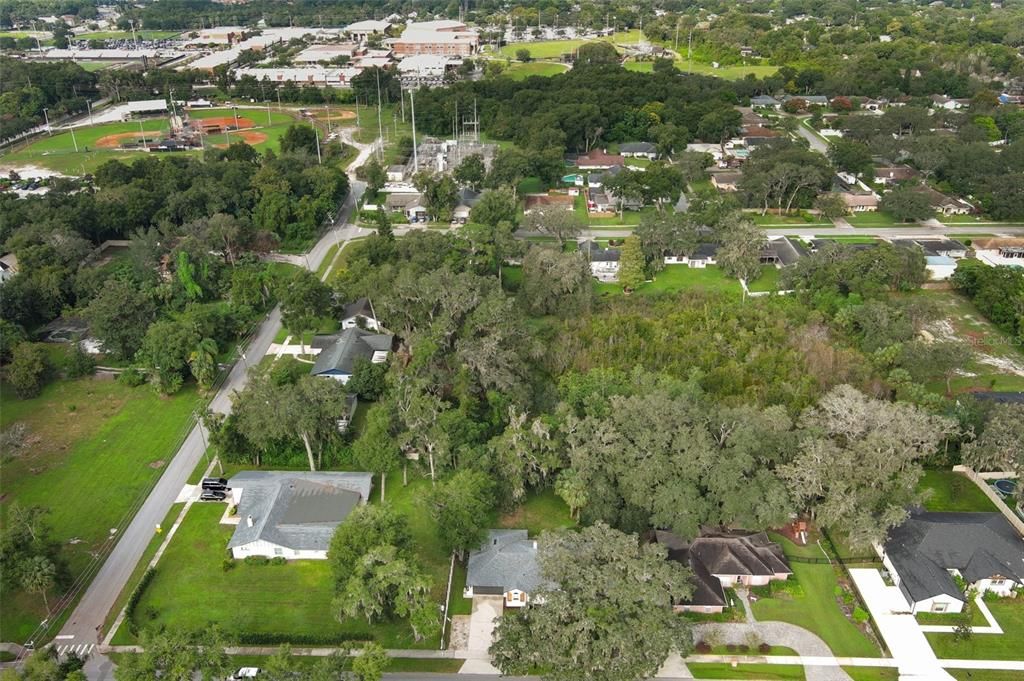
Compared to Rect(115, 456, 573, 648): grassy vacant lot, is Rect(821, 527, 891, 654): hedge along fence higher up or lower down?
higher up

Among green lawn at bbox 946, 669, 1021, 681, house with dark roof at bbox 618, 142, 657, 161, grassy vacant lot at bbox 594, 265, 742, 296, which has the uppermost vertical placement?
house with dark roof at bbox 618, 142, 657, 161

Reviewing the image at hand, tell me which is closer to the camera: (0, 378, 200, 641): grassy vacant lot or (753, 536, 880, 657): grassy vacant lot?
(753, 536, 880, 657): grassy vacant lot

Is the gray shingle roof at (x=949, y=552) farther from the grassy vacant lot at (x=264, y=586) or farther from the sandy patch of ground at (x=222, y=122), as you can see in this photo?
the sandy patch of ground at (x=222, y=122)

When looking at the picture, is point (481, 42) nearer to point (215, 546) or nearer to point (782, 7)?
point (782, 7)

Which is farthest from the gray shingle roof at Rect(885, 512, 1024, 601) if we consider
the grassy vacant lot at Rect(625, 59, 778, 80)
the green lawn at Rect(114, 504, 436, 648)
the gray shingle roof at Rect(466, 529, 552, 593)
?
the grassy vacant lot at Rect(625, 59, 778, 80)

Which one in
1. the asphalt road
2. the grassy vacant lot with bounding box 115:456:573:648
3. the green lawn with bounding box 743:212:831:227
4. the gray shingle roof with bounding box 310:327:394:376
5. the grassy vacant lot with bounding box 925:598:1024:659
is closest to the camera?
the grassy vacant lot with bounding box 925:598:1024:659

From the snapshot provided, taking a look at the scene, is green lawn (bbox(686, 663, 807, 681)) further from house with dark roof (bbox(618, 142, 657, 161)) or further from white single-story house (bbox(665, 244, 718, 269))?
house with dark roof (bbox(618, 142, 657, 161))
